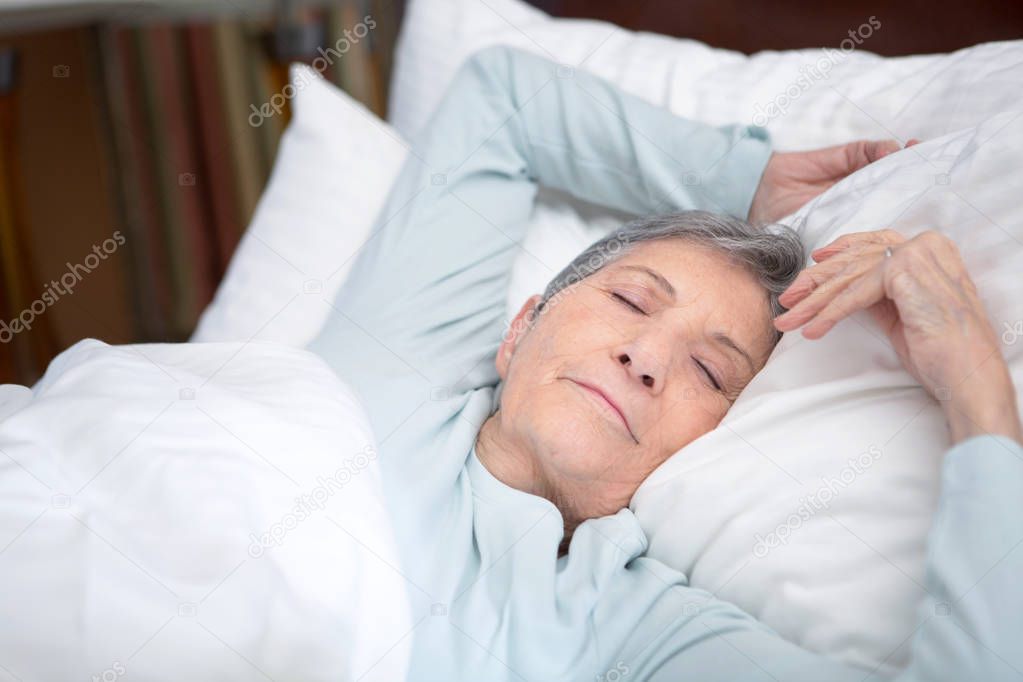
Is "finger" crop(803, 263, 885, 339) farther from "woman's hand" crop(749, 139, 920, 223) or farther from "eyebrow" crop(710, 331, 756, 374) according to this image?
"woman's hand" crop(749, 139, 920, 223)

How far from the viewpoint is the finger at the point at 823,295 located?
0.85 m

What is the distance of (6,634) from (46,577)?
5 centimetres

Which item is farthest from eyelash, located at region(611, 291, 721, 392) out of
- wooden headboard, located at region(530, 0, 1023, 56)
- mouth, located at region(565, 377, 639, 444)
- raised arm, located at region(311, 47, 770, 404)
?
wooden headboard, located at region(530, 0, 1023, 56)

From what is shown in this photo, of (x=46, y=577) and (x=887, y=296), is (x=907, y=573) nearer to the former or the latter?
(x=887, y=296)

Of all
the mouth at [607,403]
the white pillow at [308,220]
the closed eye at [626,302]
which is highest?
the closed eye at [626,302]

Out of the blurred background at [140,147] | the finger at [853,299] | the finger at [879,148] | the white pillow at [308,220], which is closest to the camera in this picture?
the finger at [853,299]

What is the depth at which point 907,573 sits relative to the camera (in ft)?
2.56

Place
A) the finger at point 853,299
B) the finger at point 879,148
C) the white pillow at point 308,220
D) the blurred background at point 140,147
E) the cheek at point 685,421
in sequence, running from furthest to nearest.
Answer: the blurred background at point 140,147 → the white pillow at point 308,220 → the finger at point 879,148 → the cheek at point 685,421 → the finger at point 853,299

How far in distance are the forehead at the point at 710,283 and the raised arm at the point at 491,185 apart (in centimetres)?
24

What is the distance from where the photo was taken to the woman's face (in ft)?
3.04

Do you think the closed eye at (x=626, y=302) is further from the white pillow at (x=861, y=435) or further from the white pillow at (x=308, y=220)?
the white pillow at (x=308, y=220)

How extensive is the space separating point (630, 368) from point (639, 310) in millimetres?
88

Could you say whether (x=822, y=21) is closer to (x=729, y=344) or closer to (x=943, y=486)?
(x=729, y=344)

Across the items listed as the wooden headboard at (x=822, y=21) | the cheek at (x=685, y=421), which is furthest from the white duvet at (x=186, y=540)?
the wooden headboard at (x=822, y=21)
